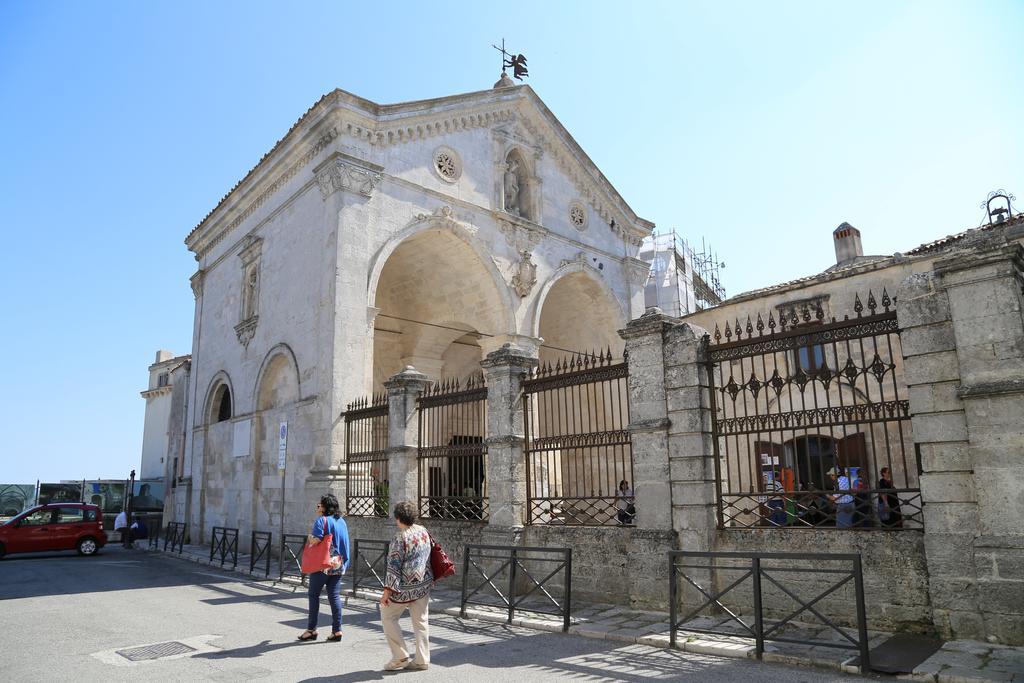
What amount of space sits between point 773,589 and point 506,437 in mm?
3979

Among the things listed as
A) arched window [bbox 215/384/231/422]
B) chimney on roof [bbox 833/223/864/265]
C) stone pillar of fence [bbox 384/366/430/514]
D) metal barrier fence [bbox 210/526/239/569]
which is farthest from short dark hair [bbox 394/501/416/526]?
chimney on roof [bbox 833/223/864/265]

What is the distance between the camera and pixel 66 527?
1842 cm

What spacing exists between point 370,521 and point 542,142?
1253 centimetres

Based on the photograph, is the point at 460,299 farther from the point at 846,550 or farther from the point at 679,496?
the point at 846,550

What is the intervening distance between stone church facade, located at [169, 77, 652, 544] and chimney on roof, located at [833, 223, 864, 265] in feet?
20.9

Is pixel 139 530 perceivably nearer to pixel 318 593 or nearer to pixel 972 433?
pixel 318 593

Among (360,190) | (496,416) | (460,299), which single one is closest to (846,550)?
(496,416)

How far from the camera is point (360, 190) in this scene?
49.8 ft

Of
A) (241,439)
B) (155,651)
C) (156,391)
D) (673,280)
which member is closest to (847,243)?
(673,280)

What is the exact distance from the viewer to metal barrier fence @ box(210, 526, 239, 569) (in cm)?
1372

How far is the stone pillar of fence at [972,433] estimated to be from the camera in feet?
18.7

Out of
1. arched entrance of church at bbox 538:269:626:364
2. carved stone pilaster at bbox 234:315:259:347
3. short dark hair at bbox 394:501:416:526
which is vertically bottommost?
short dark hair at bbox 394:501:416:526

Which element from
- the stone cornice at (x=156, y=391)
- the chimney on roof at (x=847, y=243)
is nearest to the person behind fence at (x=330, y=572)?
the chimney on roof at (x=847, y=243)

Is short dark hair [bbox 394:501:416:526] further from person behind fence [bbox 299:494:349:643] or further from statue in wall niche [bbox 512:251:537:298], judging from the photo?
statue in wall niche [bbox 512:251:537:298]
